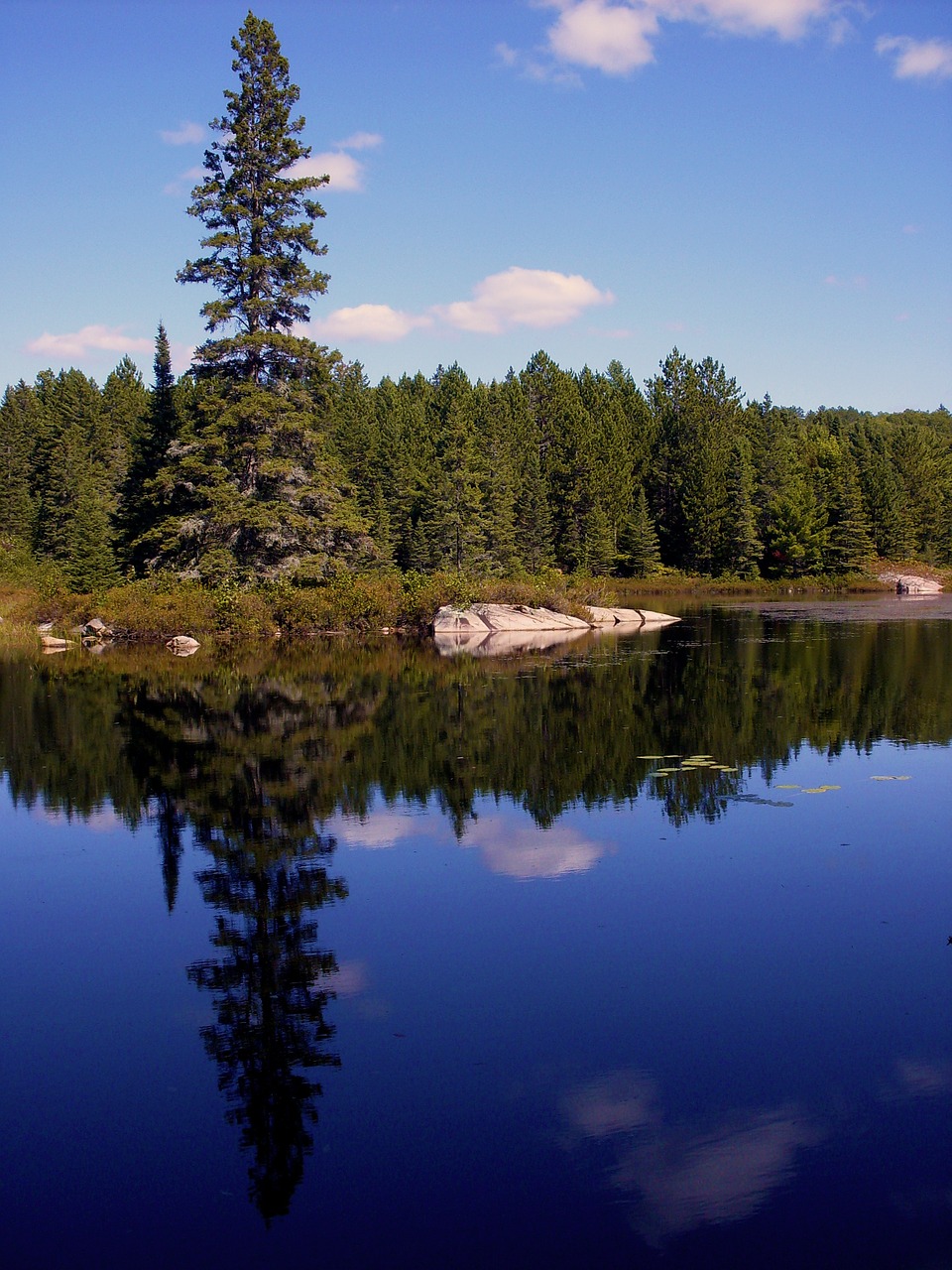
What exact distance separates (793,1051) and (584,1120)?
4.72 ft

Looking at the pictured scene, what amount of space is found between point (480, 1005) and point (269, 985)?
4.98ft

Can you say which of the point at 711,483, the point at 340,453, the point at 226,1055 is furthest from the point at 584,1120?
the point at 711,483

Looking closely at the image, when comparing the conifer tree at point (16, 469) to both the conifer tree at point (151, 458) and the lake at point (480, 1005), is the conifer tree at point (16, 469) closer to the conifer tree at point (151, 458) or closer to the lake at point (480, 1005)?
the conifer tree at point (151, 458)

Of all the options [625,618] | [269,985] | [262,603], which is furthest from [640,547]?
[269,985]

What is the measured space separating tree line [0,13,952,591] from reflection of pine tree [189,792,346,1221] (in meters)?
30.1

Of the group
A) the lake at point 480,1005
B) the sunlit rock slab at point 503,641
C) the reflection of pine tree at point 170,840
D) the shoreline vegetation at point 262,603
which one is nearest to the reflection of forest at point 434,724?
the reflection of pine tree at point 170,840

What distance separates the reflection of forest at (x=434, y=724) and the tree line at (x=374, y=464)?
12.6 meters

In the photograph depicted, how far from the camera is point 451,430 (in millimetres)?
57281

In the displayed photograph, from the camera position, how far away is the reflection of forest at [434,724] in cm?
1341

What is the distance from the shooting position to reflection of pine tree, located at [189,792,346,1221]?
227 inches

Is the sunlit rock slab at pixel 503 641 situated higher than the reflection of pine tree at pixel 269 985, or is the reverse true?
the reflection of pine tree at pixel 269 985

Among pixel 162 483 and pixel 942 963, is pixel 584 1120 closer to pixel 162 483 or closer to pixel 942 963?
pixel 942 963

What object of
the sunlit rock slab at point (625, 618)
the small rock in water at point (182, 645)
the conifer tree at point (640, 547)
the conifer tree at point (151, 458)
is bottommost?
the sunlit rock slab at point (625, 618)

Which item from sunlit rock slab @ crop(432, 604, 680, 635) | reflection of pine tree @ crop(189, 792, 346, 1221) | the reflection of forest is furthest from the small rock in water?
reflection of pine tree @ crop(189, 792, 346, 1221)
